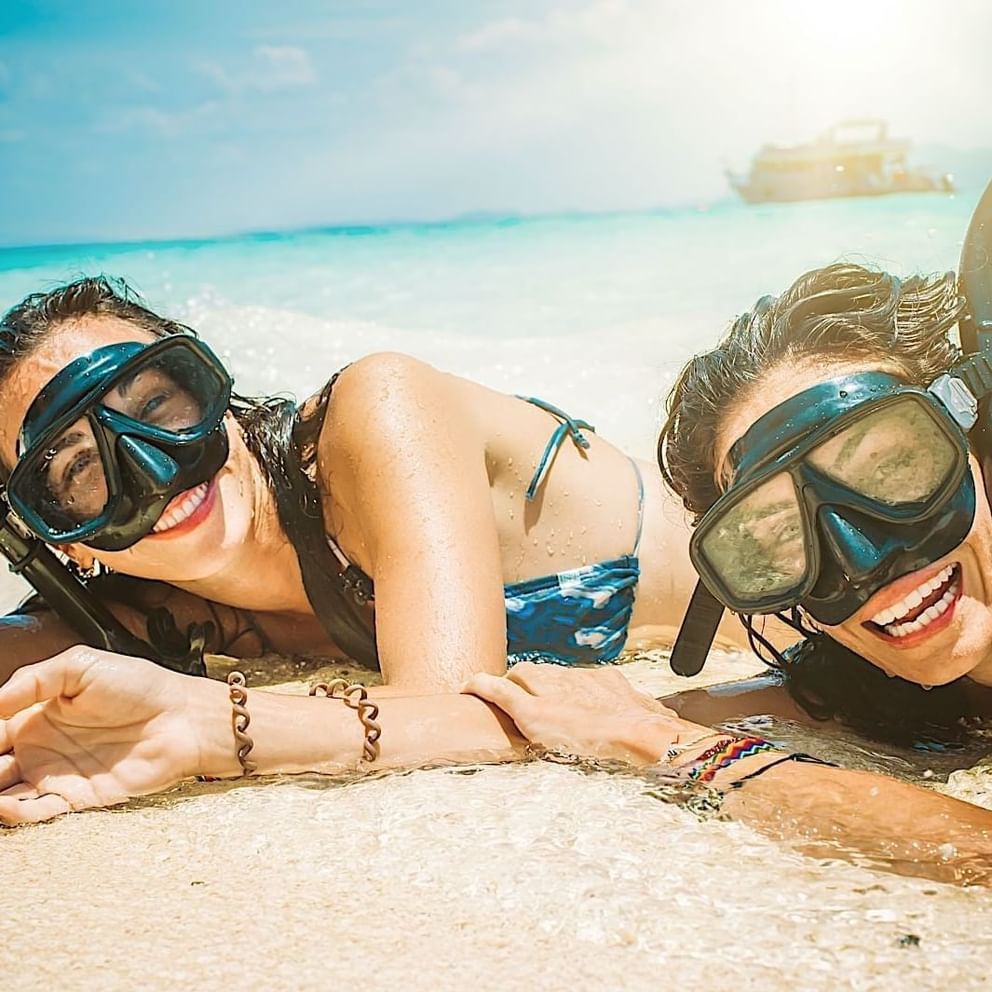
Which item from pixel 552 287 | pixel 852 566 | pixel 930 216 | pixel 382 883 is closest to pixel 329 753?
pixel 382 883

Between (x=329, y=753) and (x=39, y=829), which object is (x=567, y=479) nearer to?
(x=329, y=753)

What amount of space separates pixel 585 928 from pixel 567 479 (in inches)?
73.0

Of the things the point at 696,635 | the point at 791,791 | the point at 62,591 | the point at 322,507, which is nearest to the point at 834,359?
the point at 696,635

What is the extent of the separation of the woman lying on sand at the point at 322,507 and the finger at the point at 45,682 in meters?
0.71

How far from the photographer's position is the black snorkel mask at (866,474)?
6.77 ft

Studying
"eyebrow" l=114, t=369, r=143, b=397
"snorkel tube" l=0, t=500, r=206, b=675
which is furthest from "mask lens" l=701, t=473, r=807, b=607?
"snorkel tube" l=0, t=500, r=206, b=675

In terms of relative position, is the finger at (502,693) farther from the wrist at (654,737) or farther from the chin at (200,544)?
the chin at (200,544)

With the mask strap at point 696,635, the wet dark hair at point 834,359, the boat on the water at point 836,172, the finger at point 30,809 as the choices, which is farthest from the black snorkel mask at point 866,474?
the boat on the water at point 836,172

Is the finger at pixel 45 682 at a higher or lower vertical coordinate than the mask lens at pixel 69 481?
lower

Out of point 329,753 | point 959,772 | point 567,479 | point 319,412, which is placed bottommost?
point 959,772

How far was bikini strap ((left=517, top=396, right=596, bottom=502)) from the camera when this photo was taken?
321cm

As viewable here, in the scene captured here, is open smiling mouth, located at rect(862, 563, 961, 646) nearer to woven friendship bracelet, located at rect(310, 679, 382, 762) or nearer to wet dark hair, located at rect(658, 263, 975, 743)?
wet dark hair, located at rect(658, 263, 975, 743)

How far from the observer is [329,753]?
2.21m

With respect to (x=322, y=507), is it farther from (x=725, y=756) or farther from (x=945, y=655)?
(x=945, y=655)
